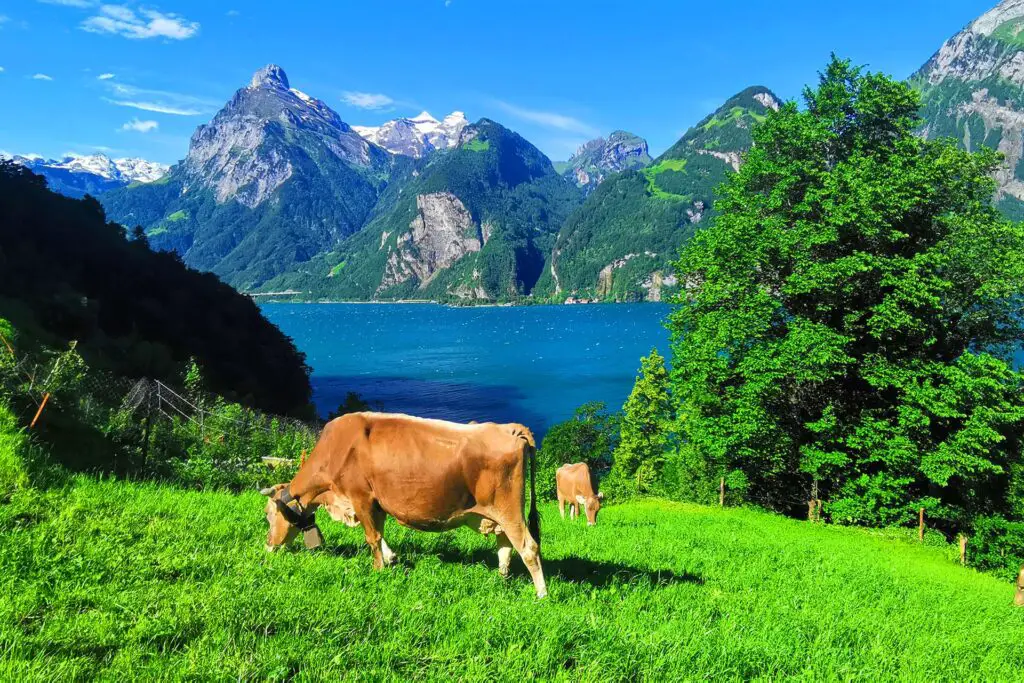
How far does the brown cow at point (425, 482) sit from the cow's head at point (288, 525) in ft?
0.04

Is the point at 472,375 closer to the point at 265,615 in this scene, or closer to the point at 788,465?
the point at 788,465

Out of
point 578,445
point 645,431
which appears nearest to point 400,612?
point 645,431

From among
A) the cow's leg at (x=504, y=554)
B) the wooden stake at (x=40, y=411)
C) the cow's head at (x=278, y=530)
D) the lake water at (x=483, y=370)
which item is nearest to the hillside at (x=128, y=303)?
the lake water at (x=483, y=370)

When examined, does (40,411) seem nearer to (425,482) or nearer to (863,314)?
(425,482)

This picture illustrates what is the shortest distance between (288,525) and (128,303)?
41977 millimetres

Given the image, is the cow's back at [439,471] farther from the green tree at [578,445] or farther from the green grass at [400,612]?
the green tree at [578,445]

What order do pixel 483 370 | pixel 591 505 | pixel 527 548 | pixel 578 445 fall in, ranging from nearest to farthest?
pixel 527 548 → pixel 591 505 → pixel 578 445 → pixel 483 370

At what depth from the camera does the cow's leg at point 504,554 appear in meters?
6.81

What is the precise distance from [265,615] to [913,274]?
19.9 m

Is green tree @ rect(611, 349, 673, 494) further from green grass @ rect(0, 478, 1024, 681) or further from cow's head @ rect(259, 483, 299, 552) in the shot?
cow's head @ rect(259, 483, 299, 552)

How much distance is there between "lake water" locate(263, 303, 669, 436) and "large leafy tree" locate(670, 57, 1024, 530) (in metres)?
28.4

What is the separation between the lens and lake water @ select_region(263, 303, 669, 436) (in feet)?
263

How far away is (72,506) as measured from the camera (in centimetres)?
637

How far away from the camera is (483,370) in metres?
Answer: 113
